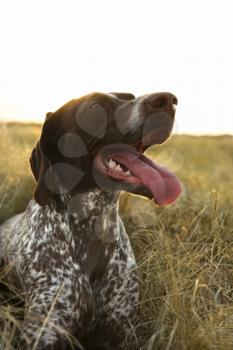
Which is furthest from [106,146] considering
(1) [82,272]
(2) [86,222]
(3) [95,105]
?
(1) [82,272]

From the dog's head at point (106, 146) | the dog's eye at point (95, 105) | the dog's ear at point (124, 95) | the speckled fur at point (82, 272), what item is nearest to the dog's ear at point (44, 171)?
the dog's head at point (106, 146)

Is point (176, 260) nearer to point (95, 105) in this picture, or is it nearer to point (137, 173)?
point (137, 173)

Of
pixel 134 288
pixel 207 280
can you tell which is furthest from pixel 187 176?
pixel 134 288

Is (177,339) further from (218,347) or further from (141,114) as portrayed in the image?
(141,114)

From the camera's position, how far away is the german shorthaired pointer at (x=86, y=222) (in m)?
4.12

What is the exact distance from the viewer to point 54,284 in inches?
170

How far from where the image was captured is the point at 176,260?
523 centimetres

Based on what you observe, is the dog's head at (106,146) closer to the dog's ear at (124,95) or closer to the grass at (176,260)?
the dog's ear at (124,95)

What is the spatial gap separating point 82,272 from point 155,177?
2.56 ft

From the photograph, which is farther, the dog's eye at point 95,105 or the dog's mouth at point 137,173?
the dog's eye at point 95,105

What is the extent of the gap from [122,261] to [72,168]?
2.27 ft

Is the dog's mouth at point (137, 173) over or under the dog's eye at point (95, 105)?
under

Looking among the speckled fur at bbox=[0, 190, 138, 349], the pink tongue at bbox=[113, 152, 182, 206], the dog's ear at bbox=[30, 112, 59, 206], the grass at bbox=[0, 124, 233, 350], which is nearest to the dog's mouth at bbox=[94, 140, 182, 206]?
the pink tongue at bbox=[113, 152, 182, 206]

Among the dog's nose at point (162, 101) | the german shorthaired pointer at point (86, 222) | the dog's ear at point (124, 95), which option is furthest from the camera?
the dog's ear at point (124, 95)
